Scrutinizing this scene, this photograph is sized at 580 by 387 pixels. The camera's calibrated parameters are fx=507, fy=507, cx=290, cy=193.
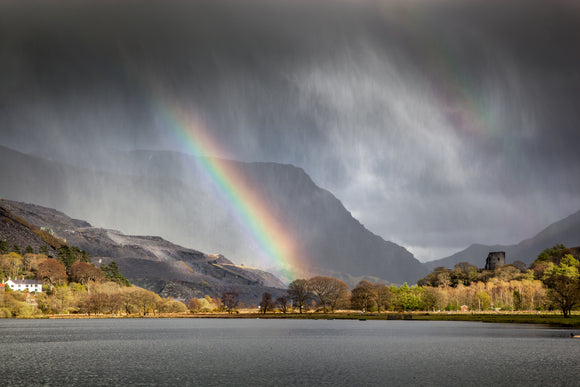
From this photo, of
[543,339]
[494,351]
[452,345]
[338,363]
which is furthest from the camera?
[543,339]

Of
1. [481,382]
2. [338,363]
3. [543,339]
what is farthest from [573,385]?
[543,339]

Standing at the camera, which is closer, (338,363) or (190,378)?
(190,378)

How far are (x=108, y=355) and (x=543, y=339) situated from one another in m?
80.7

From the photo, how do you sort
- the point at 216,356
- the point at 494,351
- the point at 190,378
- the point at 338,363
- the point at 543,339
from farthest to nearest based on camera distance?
the point at 543,339 < the point at 494,351 < the point at 216,356 < the point at 338,363 < the point at 190,378

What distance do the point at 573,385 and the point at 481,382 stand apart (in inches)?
314

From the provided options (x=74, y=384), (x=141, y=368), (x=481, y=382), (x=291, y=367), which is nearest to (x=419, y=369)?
(x=481, y=382)

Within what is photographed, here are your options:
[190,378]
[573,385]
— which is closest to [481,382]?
[573,385]

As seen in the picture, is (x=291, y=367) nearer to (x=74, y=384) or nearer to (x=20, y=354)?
(x=74, y=384)

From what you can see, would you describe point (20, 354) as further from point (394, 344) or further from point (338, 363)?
point (394, 344)

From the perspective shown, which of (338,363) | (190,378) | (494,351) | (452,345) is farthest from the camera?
(452,345)

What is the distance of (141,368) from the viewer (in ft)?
196

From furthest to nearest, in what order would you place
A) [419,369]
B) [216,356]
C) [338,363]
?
1. [216,356]
2. [338,363]
3. [419,369]

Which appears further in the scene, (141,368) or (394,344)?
(394,344)

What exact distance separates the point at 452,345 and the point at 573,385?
4415cm
